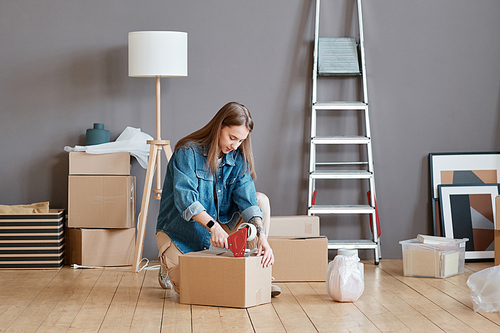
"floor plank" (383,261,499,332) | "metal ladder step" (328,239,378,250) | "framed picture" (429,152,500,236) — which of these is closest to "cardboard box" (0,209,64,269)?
"metal ladder step" (328,239,378,250)

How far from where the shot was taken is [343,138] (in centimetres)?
329

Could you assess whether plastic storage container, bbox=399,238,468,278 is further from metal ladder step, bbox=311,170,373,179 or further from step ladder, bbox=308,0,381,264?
metal ladder step, bbox=311,170,373,179

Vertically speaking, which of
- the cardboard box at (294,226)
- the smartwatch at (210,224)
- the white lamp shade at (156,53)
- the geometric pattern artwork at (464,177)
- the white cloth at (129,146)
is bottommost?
the cardboard box at (294,226)

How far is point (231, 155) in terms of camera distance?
2.46m

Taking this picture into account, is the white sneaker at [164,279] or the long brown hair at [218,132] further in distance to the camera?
the white sneaker at [164,279]

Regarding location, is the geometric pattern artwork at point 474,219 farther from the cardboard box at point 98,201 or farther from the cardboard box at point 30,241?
the cardboard box at point 30,241

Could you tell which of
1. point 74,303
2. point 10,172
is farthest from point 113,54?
point 74,303

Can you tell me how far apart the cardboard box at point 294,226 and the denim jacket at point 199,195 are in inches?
22.6

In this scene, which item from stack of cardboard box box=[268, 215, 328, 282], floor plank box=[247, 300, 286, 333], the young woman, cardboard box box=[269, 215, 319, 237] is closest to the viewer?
floor plank box=[247, 300, 286, 333]

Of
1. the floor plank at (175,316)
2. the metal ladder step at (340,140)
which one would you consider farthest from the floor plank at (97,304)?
the metal ladder step at (340,140)

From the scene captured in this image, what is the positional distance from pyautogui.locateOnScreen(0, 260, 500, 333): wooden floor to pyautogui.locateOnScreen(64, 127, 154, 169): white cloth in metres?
0.79

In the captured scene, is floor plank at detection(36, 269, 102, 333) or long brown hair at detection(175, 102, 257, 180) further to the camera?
long brown hair at detection(175, 102, 257, 180)

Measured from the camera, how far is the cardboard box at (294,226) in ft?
9.89

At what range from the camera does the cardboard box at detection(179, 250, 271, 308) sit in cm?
212
